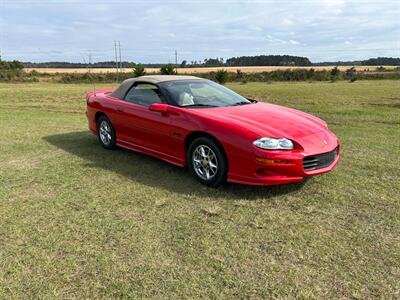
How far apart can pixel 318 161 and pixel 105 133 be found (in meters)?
3.74

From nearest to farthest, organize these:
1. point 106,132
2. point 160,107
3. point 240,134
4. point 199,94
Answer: point 240,134
point 160,107
point 199,94
point 106,132

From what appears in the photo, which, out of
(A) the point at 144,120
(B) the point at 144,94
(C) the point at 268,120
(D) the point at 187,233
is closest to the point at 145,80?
(B) the point at 144,94

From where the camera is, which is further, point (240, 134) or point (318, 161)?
point (318, 161)

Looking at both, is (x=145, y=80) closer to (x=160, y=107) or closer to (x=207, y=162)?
(x=160, y=107)

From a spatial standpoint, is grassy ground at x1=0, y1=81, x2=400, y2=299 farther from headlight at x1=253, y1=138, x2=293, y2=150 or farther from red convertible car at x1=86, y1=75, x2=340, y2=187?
headlight at x1=253, y1=138, x2=293, y2=150

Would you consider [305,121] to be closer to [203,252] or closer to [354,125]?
[203,252]

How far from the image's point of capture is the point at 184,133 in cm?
450

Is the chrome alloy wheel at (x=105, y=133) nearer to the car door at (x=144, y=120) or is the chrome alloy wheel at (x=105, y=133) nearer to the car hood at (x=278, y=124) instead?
the car door at (x=144, y=120)

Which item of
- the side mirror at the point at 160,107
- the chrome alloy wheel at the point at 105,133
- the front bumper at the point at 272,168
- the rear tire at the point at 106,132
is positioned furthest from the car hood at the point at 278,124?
the chrome alloy wheel at the point at 105,133

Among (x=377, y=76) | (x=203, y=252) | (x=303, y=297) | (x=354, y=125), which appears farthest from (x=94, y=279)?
(x=377, y=76)

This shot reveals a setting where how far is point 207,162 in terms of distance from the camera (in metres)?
4.32

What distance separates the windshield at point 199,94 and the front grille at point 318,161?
156 cm

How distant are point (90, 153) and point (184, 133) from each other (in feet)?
7.45

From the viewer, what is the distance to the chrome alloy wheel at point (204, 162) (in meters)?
4.25
